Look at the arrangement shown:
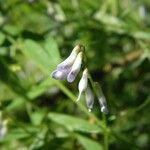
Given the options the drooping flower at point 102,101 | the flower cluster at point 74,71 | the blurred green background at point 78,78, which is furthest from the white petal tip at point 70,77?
the blurred green background at point 78,78

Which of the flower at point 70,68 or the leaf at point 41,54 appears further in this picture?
the leaf at point 41,54

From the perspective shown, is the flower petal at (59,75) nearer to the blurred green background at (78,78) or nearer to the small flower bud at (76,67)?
the small flower bud at (76,67)

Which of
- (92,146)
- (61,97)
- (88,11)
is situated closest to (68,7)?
(88,11)

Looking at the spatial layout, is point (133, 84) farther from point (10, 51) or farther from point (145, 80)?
point (10, 51)

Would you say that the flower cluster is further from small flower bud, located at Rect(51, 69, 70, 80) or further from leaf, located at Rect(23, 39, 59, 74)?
leaf, located at Rect(23, 39, 59, 74)

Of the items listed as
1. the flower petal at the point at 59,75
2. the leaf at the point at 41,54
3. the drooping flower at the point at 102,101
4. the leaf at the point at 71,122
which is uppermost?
the leaf at the point at 41,54

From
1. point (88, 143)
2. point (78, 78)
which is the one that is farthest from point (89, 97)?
point (78, 78)

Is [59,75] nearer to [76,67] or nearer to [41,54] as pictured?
[76,67]
